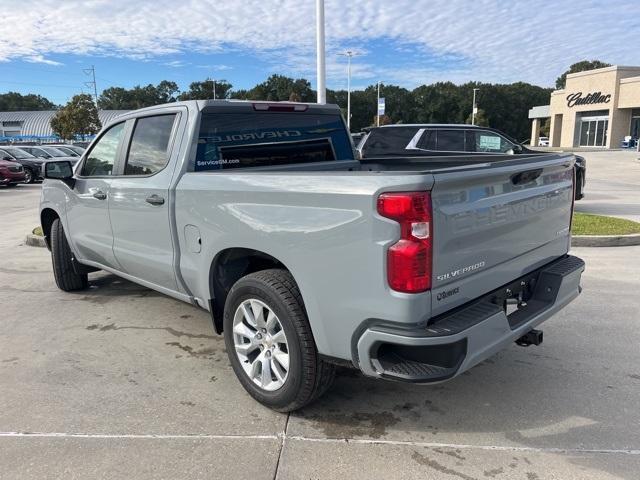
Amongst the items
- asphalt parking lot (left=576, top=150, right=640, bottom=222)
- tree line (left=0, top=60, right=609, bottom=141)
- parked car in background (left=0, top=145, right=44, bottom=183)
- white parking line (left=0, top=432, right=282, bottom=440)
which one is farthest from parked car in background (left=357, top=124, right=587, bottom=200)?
tree line (left=0, top=60, right=609, bottom=141)

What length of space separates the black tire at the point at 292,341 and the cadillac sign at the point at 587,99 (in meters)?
53.4

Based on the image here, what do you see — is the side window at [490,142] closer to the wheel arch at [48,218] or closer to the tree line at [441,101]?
the wheel arch at [48,218]

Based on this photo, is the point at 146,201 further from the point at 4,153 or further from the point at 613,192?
the point at 4,153

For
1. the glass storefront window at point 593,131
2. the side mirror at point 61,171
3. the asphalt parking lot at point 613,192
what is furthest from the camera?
the glass storefront window at point 593,131

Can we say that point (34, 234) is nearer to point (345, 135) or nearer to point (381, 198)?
point (345, 135)

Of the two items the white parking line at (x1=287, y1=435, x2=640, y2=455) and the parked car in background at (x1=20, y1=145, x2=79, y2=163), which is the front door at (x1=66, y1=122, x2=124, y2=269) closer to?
the white parking line at (x1=287, y1=435, x2=640, y2=455)

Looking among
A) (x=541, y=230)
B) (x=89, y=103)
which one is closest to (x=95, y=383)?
(x=541, y=230)

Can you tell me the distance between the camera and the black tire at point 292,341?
3066 millimetres

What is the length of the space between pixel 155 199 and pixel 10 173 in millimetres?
20125

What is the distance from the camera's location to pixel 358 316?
9.03 feet

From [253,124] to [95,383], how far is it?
233 cm

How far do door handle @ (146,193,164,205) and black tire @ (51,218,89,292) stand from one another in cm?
226

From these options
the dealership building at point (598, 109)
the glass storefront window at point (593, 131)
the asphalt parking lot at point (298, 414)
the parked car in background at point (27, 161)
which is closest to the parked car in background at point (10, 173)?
the parked car in background at point (27, 161)

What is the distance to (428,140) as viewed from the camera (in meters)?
10.7
